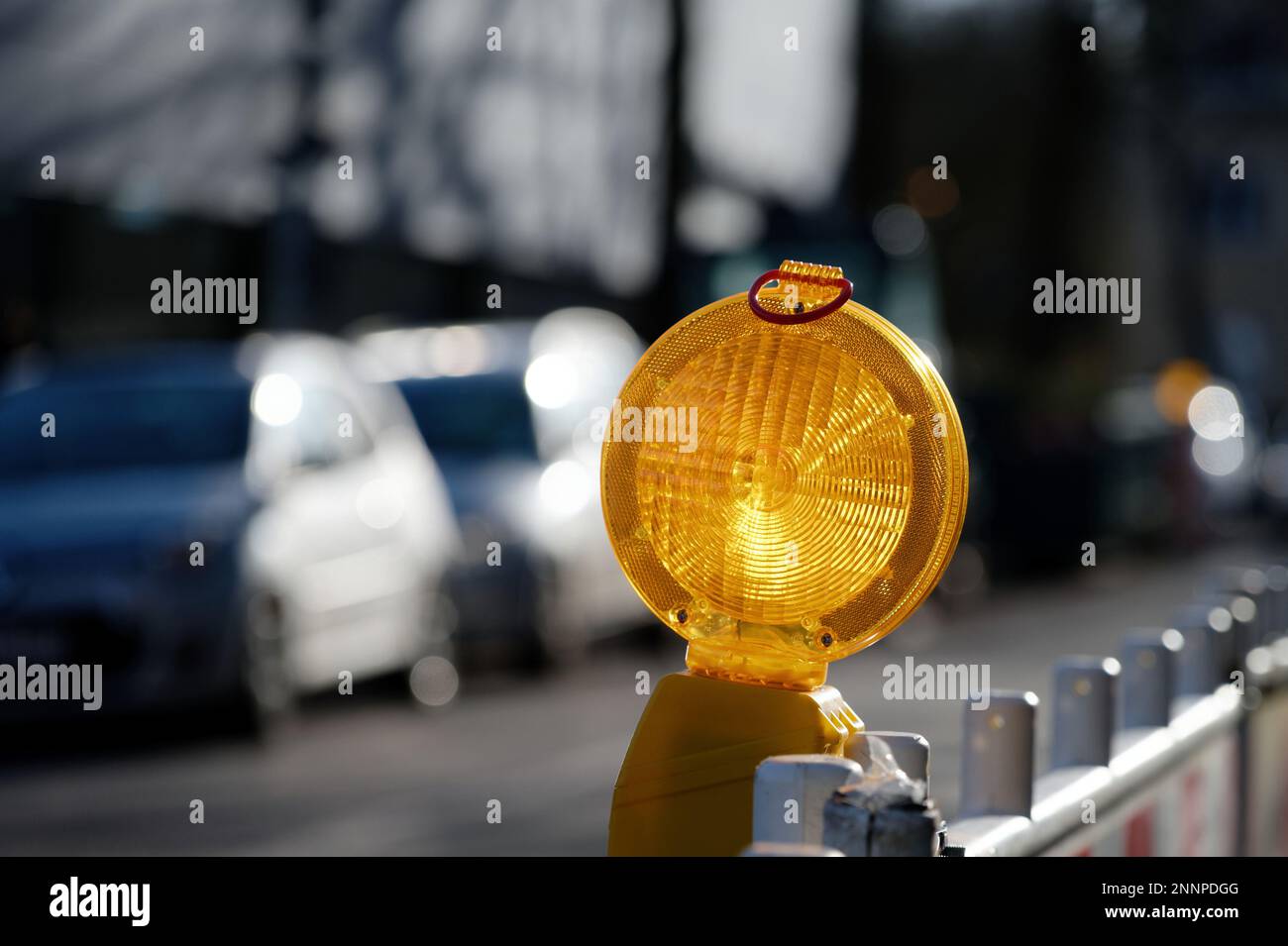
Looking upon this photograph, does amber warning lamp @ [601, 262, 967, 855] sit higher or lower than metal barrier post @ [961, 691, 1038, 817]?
higher

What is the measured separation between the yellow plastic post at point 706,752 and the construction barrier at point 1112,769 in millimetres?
55

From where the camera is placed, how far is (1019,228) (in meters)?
29.9

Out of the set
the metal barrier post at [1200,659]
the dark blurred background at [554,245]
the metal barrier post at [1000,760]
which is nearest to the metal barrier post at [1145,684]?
the metal barrier post at [1200,659]

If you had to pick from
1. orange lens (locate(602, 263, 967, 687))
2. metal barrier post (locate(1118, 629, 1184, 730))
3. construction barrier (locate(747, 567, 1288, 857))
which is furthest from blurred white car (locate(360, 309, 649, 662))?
orange lens (locate(602, 263, 967, 687))

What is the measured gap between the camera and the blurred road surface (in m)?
6.69

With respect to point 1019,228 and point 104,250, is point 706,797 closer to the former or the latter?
point 104,250

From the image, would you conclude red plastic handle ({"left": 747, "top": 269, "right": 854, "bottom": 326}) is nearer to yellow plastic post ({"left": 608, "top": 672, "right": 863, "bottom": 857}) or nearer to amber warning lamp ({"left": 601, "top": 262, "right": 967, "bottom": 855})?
amber warning lamp ({"left": 601, "top": 262, "right": 967, "bottom": 855})

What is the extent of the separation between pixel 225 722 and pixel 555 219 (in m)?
15.4

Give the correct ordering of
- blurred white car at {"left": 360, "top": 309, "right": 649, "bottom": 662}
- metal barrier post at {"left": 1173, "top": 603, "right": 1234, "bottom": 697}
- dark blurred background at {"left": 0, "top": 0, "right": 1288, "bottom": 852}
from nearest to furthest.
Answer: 1. metal barrier post at {"left": 1173, "top": 603, "right": 1234, "bottom": 697}
2. dark blurred background at {"left": 0, "top": 0, "right": 1288, "bottom": 852}
3. blurred white car at {"left": 360, "top": 309, "right": 649, "bottom": 662}

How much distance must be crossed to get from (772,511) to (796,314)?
18 centimetres

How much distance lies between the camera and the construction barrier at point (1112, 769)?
163cm
